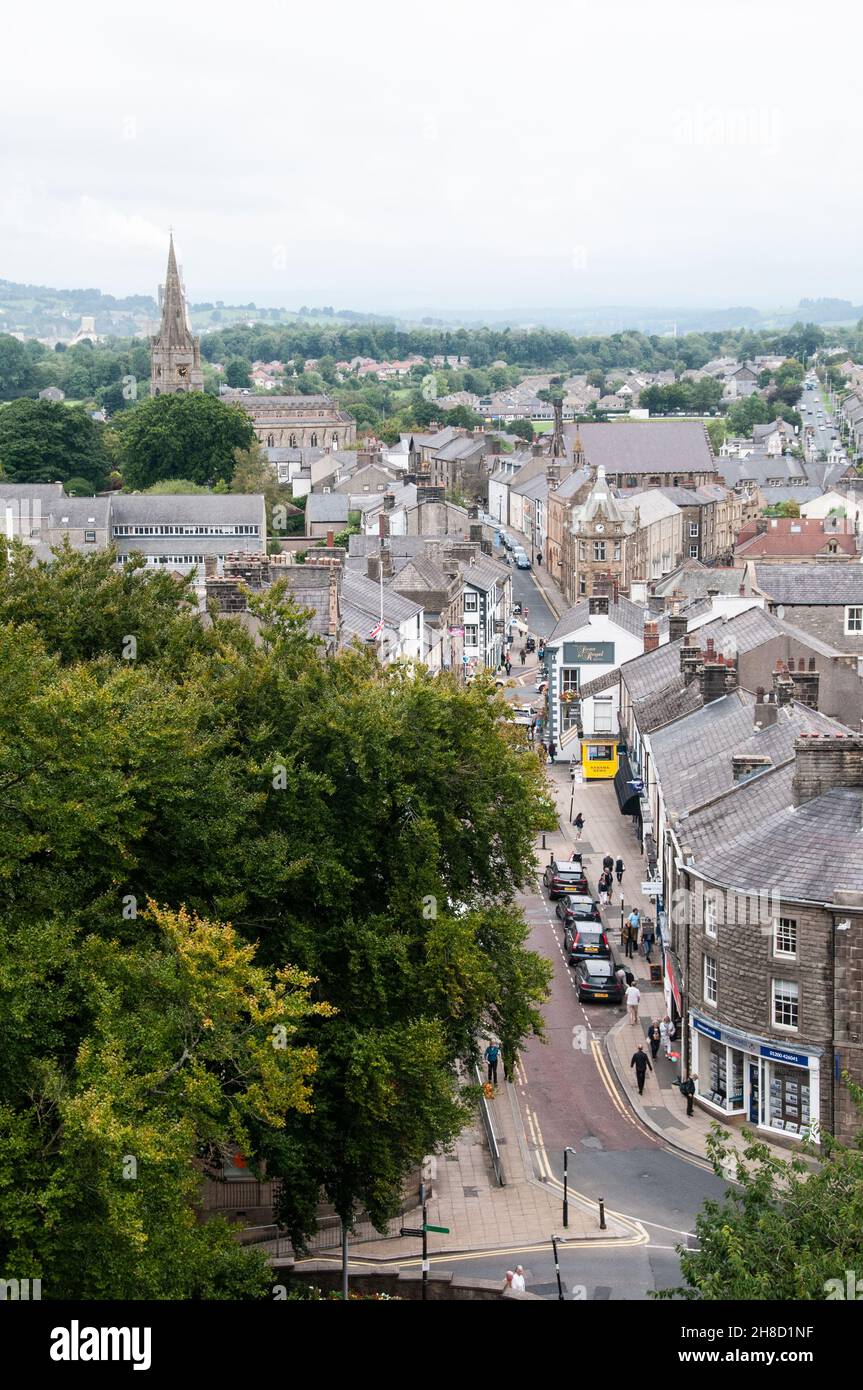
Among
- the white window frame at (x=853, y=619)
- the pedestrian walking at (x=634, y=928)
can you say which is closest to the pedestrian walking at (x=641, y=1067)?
the pedestrian walking at (x=634, y=928)

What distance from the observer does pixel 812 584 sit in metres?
65.6

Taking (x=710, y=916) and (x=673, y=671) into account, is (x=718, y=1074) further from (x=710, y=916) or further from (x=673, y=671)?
(x=673, y=671)

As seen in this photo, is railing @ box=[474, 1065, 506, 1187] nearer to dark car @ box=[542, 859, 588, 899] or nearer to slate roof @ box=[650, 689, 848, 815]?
slate roof @ box=[650, 689, 848, 815]

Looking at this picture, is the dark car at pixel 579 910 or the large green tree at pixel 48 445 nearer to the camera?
the dark car at pixel 579 910

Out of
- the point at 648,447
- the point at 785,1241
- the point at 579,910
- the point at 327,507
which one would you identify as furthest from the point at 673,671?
the point at 648,447

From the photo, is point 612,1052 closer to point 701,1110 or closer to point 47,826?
point 701,1110

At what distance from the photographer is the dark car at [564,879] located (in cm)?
5028

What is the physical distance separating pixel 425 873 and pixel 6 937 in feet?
28.6

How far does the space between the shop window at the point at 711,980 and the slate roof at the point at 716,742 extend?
5.33 m

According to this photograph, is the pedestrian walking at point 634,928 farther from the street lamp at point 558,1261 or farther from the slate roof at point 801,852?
the street lamp at point 558,1261

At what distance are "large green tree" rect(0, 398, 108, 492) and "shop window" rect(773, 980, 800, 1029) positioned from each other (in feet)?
392

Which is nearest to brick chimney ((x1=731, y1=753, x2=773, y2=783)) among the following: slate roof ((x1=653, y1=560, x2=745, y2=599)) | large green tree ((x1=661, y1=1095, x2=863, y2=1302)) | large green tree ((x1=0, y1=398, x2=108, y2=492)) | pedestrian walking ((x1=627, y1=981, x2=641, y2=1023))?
pedestrian walking ((x1=627, y1=981, x2=641, y2=1023))

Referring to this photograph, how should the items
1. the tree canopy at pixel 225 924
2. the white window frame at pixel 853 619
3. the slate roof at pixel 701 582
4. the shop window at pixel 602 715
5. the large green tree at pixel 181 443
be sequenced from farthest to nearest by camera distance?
the large green tree at pixel 181 443 < the slate roof at pixel 701 582 < the shop window at pixel 602 715 < the white window frame at pixel 853 619 < the tree canopy at pixel 225 924

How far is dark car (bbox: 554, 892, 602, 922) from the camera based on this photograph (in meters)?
46.6
